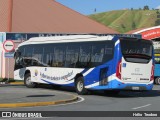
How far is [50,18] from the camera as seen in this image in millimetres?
50281

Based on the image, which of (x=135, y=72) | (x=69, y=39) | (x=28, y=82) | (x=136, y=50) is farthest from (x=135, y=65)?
(x=28, y=82)

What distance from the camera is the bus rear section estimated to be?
71.6ft

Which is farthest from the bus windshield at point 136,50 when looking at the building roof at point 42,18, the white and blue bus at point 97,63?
the building roof at point 42,18

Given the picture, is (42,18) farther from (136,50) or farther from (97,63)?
(136,50)

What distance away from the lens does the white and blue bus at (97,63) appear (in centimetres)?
2184

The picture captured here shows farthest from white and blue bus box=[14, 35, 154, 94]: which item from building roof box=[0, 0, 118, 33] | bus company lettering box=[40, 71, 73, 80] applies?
building roof box=[0, 0, 118, 33]

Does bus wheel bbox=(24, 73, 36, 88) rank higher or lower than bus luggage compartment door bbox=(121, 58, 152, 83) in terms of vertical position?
lower

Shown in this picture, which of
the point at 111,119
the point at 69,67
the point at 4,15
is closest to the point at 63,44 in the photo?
the point at 69,67

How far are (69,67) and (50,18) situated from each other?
84.8 feet

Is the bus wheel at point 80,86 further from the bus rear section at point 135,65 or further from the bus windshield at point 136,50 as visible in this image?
the bus windshield at point 136,50

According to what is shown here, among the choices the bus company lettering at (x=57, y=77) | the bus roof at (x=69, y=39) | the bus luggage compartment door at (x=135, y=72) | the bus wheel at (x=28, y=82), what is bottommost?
the bus wheel at (x=28, y=82)

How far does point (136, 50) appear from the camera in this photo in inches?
875

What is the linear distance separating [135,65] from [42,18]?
94.1ft

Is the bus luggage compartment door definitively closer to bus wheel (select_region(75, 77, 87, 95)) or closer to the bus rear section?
the bus rear section
